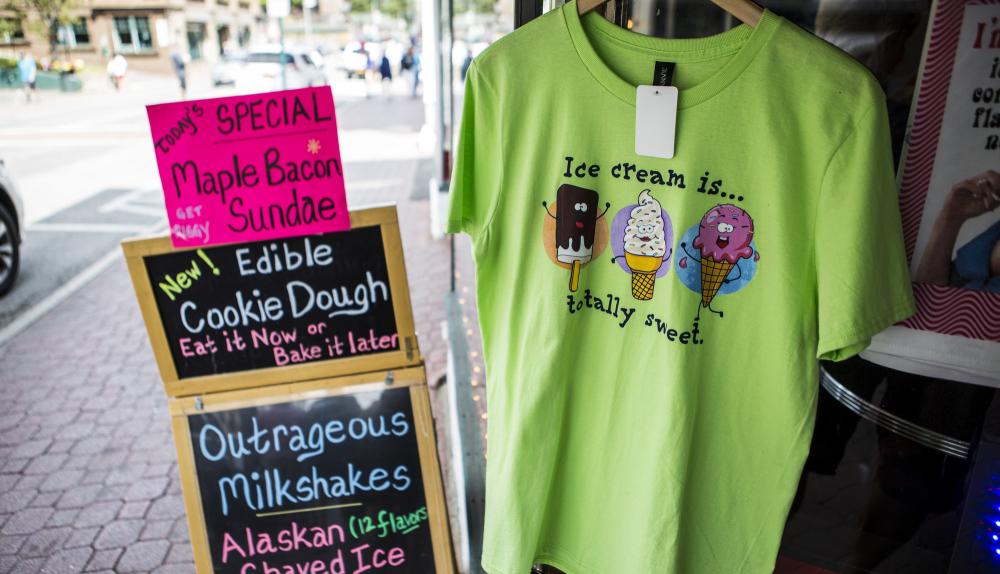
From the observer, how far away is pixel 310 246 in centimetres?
191

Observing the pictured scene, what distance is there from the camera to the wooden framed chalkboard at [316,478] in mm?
2027

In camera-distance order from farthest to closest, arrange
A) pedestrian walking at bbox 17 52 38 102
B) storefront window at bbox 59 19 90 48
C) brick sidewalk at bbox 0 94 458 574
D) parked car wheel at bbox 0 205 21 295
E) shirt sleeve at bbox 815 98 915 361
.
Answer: storefront window at bbox 59 19 90 48 → pedestrian walking at bbox 17 52 38 102 → parked car wheel at bbox 0 205 21 295 → brick sidewalk at bbox 0 94 458 574 → shirt sleeve at bbox 815 98 915 361

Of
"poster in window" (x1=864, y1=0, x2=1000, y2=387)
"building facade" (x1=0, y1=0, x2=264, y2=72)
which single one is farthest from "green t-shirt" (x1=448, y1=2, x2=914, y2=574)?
"building facade" (x1=0, y1=0, x2=264, y2=72)

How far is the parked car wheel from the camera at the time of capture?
588cm

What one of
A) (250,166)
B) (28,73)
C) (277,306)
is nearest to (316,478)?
(277,306)

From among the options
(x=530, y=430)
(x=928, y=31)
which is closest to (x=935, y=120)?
(x=928, y=31)

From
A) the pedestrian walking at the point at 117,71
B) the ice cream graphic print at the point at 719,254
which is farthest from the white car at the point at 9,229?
the pedestrian walking at the point at 117,71

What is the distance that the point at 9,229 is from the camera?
235 inches

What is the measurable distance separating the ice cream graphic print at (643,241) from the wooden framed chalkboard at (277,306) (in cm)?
76

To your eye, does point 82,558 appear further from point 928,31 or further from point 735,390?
point 928,31

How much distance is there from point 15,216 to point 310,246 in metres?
5.74

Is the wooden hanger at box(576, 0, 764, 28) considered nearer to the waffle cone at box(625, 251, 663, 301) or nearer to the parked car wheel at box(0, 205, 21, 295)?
the waffle cone at box(625, 251, 663, 301)

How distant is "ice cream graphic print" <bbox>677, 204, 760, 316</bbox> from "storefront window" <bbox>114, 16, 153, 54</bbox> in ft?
137

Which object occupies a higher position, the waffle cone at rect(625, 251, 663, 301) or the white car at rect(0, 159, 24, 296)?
the waffle cone at rect(625, 251, 663, 301)
